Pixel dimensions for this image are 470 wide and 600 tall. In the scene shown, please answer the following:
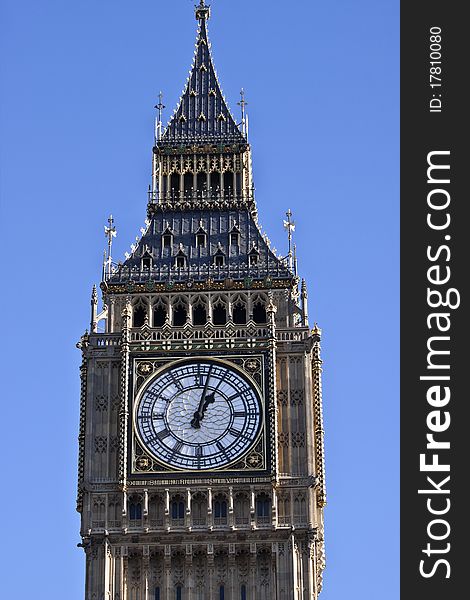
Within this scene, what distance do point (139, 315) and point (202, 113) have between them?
8.94 meters

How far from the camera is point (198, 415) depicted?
53.0 meters

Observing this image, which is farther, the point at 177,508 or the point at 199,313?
the point at 199,313

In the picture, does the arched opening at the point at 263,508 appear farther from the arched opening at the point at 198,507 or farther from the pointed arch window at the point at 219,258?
the pointed arch window at the point at 219,258

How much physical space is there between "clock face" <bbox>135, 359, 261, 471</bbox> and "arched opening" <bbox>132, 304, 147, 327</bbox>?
2.52 meters

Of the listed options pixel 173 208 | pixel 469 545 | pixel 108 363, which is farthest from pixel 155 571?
pixel 469 545

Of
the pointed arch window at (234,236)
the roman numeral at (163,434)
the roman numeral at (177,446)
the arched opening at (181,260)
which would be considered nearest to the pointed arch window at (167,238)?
the arched opening at (181,260)

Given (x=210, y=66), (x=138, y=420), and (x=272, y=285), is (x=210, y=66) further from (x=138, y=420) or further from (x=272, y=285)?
(x=138, y=420)

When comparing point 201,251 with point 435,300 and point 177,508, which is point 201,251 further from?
point 435,300

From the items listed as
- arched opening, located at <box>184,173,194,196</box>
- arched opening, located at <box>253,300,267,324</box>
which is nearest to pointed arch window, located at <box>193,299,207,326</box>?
arched opening, located at <box>253,300,267,324</box>

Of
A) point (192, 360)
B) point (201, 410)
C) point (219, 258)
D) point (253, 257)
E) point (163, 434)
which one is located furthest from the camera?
point (219, 258)

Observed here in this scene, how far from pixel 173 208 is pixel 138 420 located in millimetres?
8820

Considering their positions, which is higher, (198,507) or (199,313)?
(199,313)

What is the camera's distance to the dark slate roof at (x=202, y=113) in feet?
201

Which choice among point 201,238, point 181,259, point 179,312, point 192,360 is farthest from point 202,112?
point 192,360
